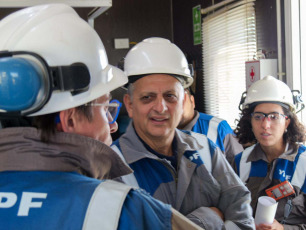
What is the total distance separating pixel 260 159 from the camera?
2893 millimetres

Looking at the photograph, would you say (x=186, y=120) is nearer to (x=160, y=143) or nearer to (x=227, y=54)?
(x=227, y=54)

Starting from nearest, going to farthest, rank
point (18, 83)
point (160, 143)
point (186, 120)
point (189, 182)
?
point (18, 83) < point (189, 182) < point (160, 143) < point (186, 120)

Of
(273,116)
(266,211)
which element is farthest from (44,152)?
(273,116)

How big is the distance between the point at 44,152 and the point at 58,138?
0.20 ft

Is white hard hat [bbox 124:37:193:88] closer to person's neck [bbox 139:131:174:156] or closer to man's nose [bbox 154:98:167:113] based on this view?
man's nose [bbox 154:98:167:113]

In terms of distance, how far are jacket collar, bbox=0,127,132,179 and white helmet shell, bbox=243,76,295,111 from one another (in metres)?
2.18

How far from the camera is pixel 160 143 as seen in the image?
1976 mm

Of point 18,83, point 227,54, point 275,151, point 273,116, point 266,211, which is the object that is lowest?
point 266,211

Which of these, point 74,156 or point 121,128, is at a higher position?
point 74,156

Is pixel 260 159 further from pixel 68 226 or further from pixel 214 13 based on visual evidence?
pixel 214 13

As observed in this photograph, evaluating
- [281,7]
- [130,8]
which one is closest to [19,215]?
[281,7]

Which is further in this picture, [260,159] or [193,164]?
[260,159]

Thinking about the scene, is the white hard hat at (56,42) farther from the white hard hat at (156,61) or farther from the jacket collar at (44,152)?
the white hard hat at (156,61)

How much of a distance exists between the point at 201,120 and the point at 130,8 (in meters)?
3.87
